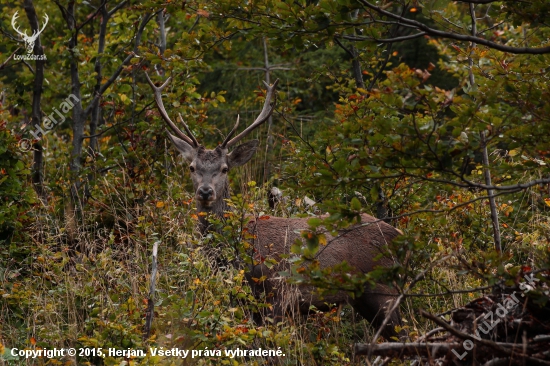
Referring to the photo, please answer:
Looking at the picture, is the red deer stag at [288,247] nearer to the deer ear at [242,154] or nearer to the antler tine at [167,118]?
the antler tine at [167,118]

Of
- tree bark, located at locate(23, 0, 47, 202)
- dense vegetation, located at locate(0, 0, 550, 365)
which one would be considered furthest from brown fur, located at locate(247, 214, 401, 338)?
tree bark, located at locate(23, 0, 47, 202)

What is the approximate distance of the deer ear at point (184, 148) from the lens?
28.0 feet

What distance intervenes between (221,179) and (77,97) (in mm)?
2862

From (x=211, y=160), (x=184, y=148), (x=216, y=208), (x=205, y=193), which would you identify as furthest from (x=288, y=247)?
(x=184, y=148)

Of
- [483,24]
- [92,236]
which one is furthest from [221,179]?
[483,24]

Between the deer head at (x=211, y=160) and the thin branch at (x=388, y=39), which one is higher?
Answer: the thin branch at (x=388, y=39)

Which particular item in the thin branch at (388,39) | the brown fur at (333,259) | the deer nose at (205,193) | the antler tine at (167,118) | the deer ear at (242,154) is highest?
the thin branch at (388,39)

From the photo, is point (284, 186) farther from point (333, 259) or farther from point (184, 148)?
point (184, 148)

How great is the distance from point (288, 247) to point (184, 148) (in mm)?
2168

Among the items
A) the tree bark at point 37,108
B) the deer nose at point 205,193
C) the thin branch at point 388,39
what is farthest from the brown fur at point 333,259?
the tree bark at point 37,108

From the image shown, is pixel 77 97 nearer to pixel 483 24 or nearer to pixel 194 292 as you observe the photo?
pixel 194 292

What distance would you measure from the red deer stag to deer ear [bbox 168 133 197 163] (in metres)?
0.05

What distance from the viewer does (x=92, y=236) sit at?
866cm

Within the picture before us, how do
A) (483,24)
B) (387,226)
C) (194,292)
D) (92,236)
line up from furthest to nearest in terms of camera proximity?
(483,24)
(92,236)
(387,226)
(194,292)
